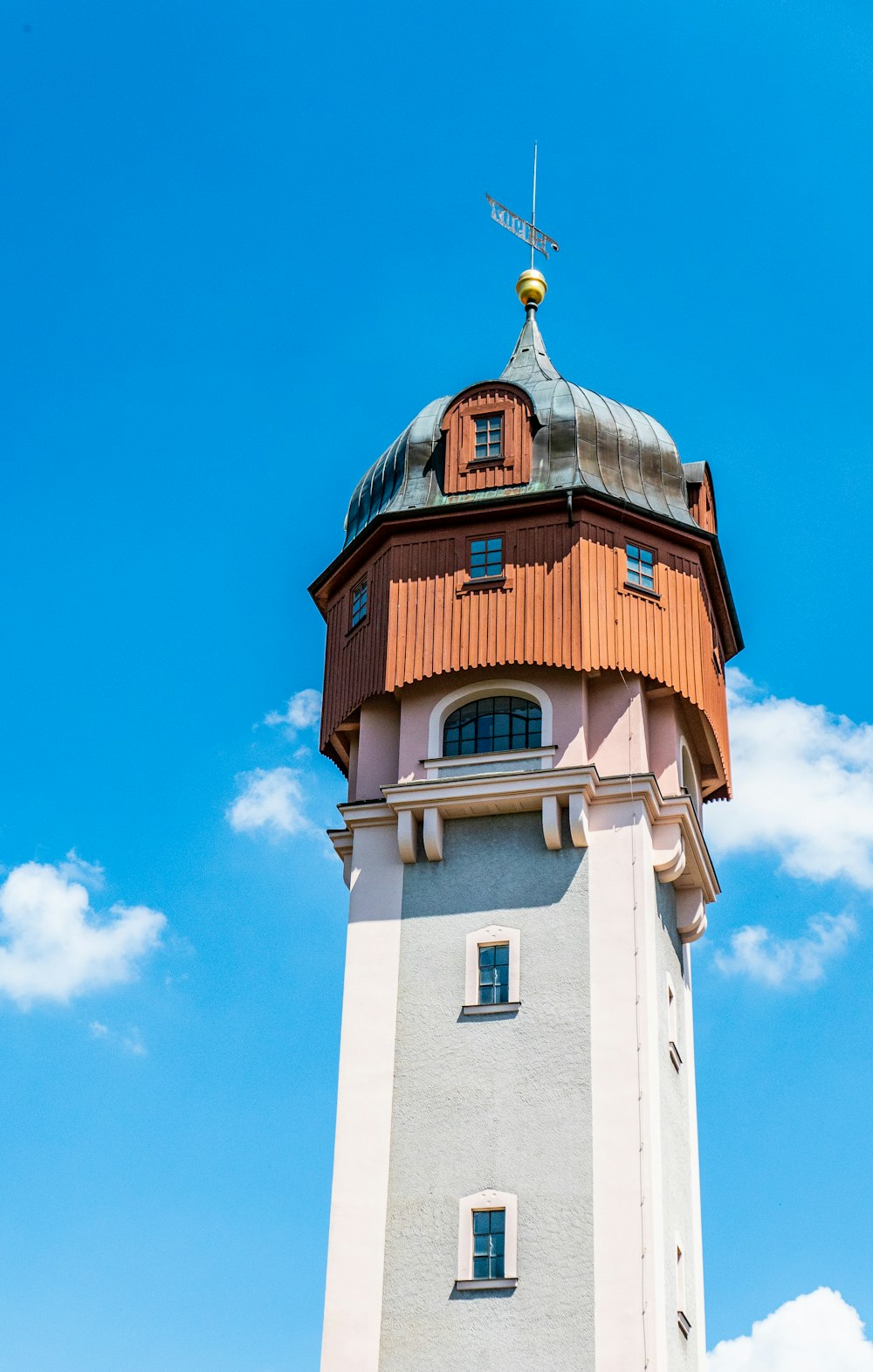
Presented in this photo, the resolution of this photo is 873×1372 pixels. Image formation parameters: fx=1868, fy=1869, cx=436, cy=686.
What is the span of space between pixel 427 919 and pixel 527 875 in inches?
67.3

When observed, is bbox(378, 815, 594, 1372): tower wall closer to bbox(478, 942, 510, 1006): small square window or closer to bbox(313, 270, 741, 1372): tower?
bbox(313, 270, 741, 1372): tower

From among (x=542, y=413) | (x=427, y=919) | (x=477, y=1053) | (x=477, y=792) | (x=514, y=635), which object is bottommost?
(x=477, y=1053)

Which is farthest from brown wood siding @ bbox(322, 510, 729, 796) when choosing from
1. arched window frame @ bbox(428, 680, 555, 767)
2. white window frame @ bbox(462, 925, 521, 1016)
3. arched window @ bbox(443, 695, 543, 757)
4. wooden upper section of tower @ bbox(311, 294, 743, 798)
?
white window frame @ bbox(462, 925, 521, 1016)

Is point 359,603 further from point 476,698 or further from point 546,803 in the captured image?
point 546,803

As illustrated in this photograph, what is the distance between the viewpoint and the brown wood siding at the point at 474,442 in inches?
1277

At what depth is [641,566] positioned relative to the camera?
31.9 meters

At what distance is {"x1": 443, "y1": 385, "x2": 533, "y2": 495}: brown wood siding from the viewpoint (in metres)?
32.4

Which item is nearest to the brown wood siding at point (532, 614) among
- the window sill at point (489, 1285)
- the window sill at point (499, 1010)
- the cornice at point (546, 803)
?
the cornice at point (546, 803)

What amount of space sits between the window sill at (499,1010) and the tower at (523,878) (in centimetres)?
4

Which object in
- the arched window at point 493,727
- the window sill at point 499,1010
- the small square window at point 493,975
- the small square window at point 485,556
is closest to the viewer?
the window sill at point 499,1010

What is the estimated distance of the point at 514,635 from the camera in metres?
30.6

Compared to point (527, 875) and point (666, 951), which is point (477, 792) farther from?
point (666, 951)

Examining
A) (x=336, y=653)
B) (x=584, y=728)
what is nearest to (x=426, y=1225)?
(x=584, y=728)

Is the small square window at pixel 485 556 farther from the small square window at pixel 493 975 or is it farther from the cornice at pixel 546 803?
the small square window at pixel 493 975
